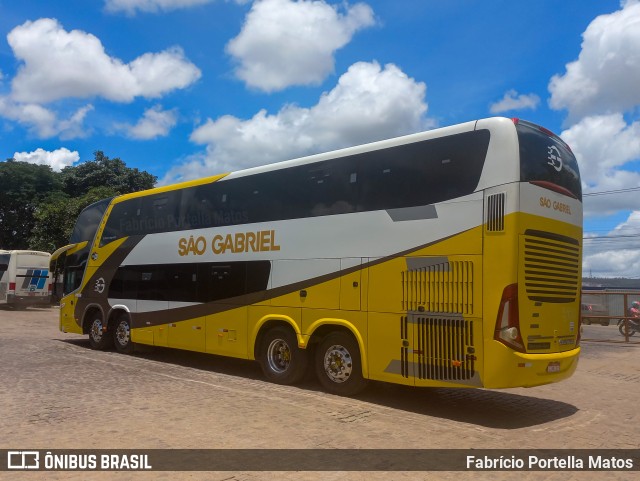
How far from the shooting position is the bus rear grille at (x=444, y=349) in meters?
7.36

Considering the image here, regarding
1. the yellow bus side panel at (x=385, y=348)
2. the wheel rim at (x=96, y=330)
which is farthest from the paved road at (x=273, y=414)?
the wheel rim at (x=96, y=330)

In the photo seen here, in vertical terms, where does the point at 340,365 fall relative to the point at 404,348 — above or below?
below

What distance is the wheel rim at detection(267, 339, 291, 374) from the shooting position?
32.8 feet

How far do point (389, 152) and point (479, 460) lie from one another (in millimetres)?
4610

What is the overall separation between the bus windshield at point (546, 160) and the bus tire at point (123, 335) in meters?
10.1

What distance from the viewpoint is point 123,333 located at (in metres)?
14.0

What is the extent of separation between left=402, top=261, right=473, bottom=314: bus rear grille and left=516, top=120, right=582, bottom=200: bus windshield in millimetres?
1456

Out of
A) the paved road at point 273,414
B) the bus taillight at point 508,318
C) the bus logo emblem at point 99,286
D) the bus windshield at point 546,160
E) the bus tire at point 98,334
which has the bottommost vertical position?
the paved road at point 273,414

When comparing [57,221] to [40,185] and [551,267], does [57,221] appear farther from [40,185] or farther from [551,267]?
[551,267]

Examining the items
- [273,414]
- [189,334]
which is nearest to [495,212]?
[273,414]

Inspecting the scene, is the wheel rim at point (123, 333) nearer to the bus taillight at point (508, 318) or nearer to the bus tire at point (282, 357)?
the bus tire at point (282, 357)

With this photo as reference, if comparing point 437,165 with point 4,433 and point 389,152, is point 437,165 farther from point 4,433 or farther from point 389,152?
point 4,433

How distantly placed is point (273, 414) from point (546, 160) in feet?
16.4

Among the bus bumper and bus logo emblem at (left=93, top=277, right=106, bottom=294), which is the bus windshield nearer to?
the bus bumper
